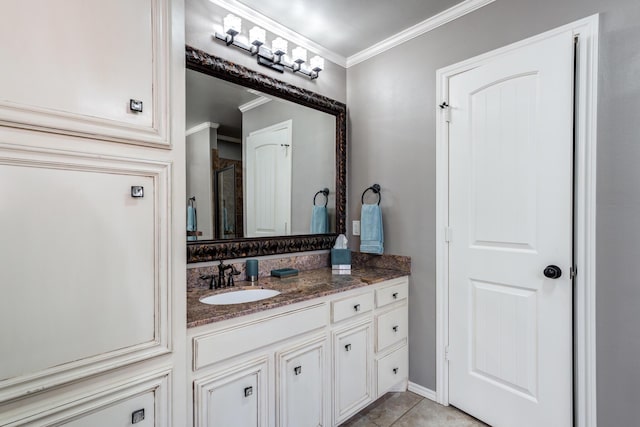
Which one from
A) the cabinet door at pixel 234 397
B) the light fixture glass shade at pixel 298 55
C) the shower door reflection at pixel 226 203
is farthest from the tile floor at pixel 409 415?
the light fixture glass shade at pixel 298 55

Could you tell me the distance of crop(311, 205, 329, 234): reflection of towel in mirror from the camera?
7.90ft

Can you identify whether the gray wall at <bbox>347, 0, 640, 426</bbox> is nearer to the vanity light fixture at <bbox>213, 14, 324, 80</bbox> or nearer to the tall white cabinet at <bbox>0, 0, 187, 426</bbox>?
the vanity light fixture at <bbox>213, 14, 324, 80</bbox>

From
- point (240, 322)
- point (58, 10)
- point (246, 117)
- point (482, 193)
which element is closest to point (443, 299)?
point (482, 193)

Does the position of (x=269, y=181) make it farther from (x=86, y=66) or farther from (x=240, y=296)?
(x=86, y=66)

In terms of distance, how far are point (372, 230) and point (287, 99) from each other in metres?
1.12

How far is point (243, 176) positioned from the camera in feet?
6.63

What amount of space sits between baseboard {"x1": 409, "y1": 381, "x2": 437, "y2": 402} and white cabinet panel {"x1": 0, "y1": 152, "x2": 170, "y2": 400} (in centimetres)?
180


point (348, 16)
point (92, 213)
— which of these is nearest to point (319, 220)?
point (348, 16)

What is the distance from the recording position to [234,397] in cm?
133

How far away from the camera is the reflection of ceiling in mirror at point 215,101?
1777mm

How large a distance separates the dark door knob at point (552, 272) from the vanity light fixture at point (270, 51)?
191cm

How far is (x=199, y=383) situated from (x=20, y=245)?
29.9 inches

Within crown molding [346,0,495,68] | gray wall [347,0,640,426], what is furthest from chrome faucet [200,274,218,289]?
crown molding [346,0,495,68]

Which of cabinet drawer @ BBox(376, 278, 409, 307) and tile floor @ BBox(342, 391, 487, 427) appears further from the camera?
cabinet drawer @ BBox(376, 278, 409, 307)
